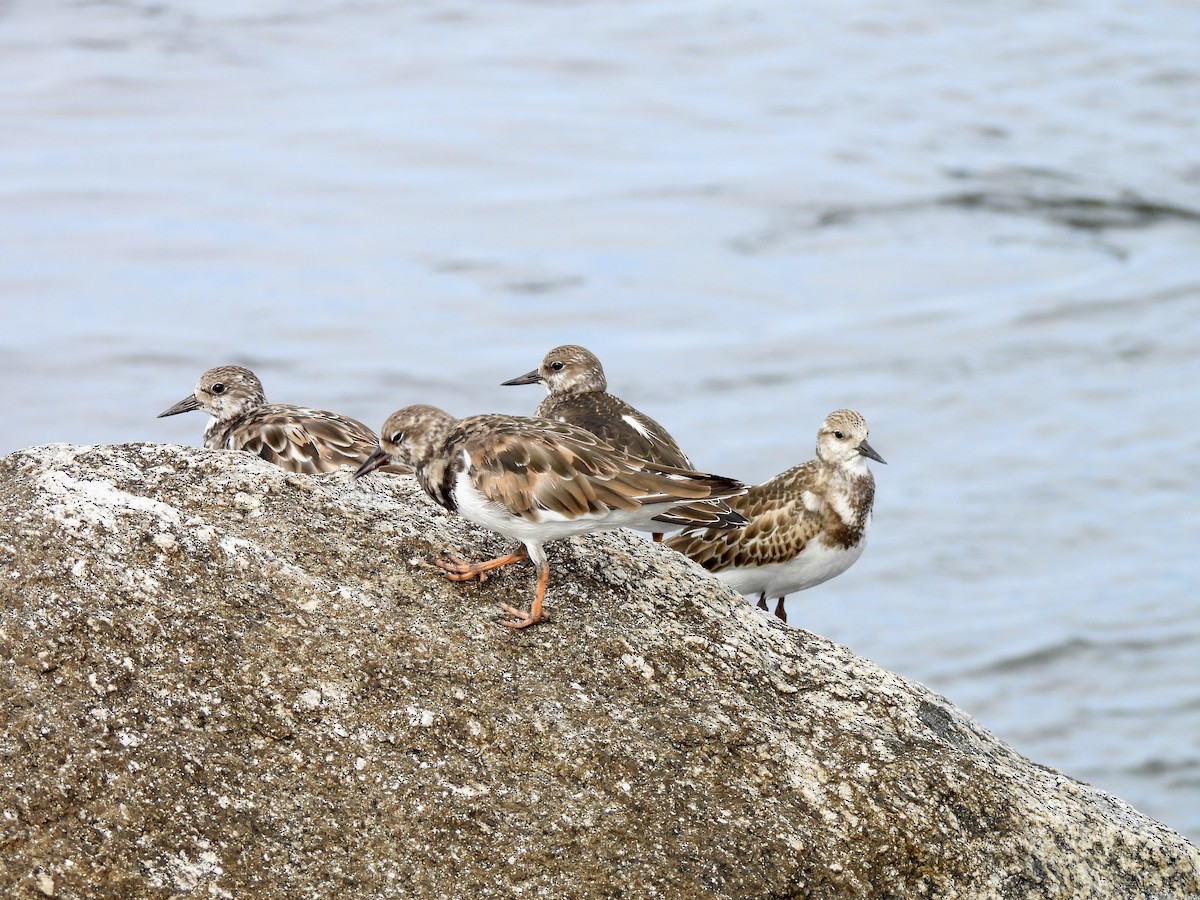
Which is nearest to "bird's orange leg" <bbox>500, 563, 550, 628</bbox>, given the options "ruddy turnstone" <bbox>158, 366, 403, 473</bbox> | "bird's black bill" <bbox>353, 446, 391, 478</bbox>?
"bird's black bill" <bbox>353, 446, 391, 478</bbox>

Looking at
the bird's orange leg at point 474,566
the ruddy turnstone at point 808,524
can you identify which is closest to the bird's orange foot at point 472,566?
the bird's orange leg at point 474,566

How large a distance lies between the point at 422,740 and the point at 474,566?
76 cm

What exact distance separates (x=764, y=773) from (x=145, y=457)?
196 centimetres

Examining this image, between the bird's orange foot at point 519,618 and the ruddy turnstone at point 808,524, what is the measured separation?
2.62m

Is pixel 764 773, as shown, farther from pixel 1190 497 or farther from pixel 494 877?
pixel 1190 497

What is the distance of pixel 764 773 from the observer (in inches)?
147

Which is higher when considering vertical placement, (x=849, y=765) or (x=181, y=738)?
(x=181, y=738)

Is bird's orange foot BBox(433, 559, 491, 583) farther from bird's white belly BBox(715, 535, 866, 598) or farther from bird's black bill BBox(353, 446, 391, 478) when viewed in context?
bird's white belly BBox(715, 535, 866, 598)

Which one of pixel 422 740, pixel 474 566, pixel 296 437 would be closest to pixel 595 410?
pixel 296 437

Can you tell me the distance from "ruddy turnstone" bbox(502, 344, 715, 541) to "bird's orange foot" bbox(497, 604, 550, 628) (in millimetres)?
1811

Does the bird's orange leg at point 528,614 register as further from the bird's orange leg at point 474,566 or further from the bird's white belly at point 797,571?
the bird's white belly at point 797,571

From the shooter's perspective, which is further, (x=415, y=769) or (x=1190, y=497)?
(x=1190, y=497)

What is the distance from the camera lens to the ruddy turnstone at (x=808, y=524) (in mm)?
6781

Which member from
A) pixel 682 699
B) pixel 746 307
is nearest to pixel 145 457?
pixel 682 699
